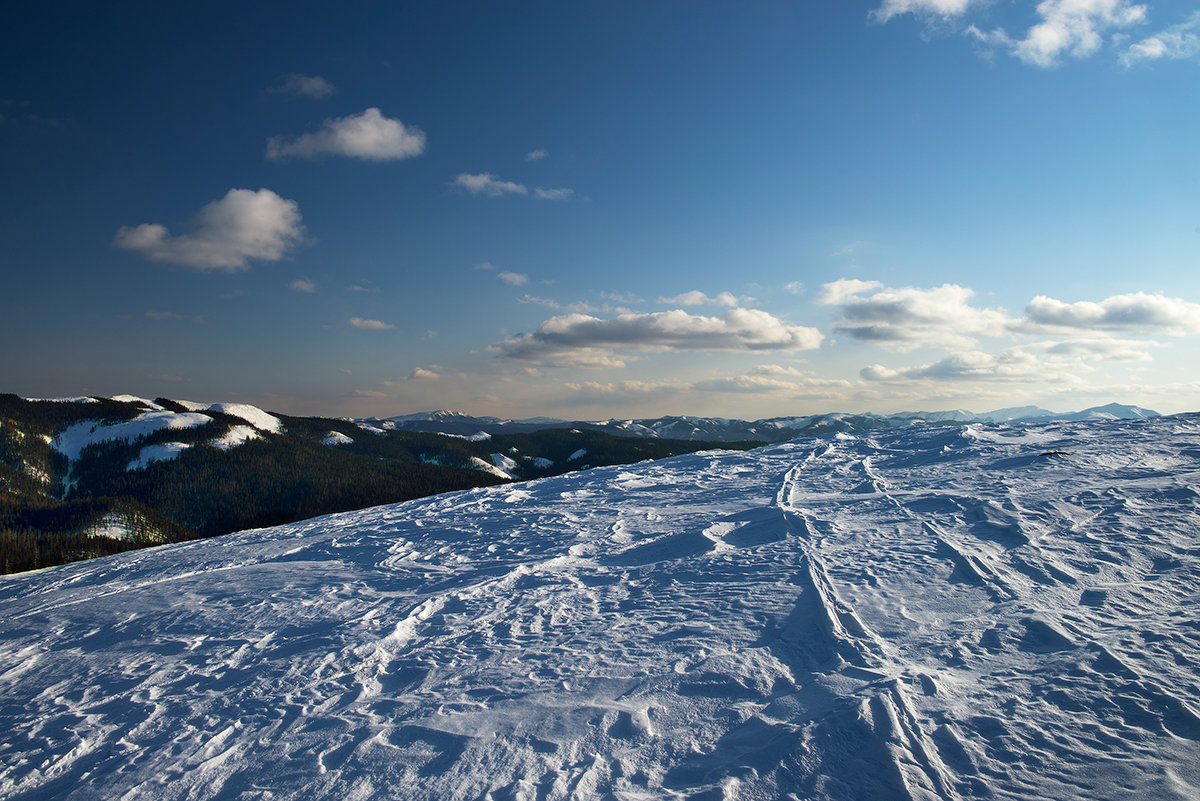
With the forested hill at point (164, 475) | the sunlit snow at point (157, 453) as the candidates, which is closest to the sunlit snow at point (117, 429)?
the forested hill at point (164, 475)

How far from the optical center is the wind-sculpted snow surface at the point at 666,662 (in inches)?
188

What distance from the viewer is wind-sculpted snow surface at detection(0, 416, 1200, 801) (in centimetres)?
478

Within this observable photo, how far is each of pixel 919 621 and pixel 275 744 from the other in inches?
332

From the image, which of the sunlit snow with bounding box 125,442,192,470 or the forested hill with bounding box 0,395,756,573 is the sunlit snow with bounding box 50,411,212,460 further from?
the sunlit snow with bounding box 125,442,192,470

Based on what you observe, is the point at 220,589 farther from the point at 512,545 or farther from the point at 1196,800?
the point at 1196,800

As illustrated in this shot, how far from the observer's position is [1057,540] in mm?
9805

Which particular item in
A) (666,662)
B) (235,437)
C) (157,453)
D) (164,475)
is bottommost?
(164,475)

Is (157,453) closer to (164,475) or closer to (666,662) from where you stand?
(164,475)

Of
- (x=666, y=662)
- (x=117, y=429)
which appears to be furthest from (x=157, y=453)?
(x=666, y=662)

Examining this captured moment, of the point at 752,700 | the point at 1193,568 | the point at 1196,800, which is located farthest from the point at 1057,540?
the point at 752,700

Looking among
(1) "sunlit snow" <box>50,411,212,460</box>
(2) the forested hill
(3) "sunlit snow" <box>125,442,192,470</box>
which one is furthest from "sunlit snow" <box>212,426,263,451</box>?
(1) "sunlit snow" <box>50,411,212,460</box>

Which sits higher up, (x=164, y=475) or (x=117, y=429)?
(x=117, y=429)

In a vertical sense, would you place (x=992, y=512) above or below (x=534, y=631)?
above

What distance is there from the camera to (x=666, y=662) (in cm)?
669
